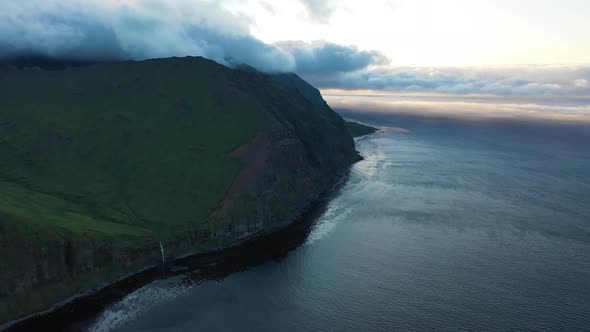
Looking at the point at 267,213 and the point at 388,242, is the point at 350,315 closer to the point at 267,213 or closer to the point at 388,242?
the point at 388,242

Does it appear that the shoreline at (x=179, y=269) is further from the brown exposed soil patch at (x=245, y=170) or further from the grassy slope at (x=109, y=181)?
the brown exposed soil patch at (x=245, y=170)

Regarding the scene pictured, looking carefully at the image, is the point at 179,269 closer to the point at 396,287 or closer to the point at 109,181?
the point at 109,181

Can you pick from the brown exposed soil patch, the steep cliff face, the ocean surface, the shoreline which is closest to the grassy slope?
the steep cliff face

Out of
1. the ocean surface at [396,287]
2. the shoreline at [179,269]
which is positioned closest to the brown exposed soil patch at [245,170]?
the shoreline at [179,269]

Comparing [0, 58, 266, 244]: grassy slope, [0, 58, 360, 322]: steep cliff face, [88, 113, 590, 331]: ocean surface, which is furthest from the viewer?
[0, 58, 266, 244]: grassy slope

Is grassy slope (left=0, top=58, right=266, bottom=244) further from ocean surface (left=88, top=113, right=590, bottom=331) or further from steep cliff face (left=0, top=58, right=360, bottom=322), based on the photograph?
ocean surface (left=88, top=113, right=590, bottom=331)

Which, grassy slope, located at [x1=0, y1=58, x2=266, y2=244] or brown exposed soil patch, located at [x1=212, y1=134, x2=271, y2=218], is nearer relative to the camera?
grassy slope, located at [x1=0, y1=58, x2=266, y2=244]
